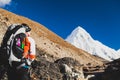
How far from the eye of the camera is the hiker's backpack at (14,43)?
8.73 m

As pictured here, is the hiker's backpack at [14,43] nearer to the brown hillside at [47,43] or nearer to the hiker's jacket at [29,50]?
the hiker's jacket at [29,50]

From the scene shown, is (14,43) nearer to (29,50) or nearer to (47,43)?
(29,50)

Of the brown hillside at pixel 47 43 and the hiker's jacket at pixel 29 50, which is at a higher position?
the brown hillside at pixel 47 43

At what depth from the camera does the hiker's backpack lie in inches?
344

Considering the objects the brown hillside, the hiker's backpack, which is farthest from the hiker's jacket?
the brown hillside

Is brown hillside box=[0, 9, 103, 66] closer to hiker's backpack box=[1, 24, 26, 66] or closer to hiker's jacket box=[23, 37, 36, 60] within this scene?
hiker's backpack box=[1, 24, 26, 66]

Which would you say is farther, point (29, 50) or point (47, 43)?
point (47, 43)

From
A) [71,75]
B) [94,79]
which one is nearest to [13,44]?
[71,75]

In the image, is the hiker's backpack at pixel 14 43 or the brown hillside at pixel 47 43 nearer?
the hiker's backpack at pixel 14 43

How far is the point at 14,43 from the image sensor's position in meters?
8.86

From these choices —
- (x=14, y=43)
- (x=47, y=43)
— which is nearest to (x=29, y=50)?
(x=14, y=43)

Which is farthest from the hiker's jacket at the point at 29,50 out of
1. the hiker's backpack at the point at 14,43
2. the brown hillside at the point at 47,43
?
the brown hillside at the point at 47,43

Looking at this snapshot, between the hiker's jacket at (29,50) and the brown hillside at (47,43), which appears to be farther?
the brown hillside at (47,43)

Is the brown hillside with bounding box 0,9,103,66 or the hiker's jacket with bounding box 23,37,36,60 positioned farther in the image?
the brown hillside with bounding box 0,9,103,66
